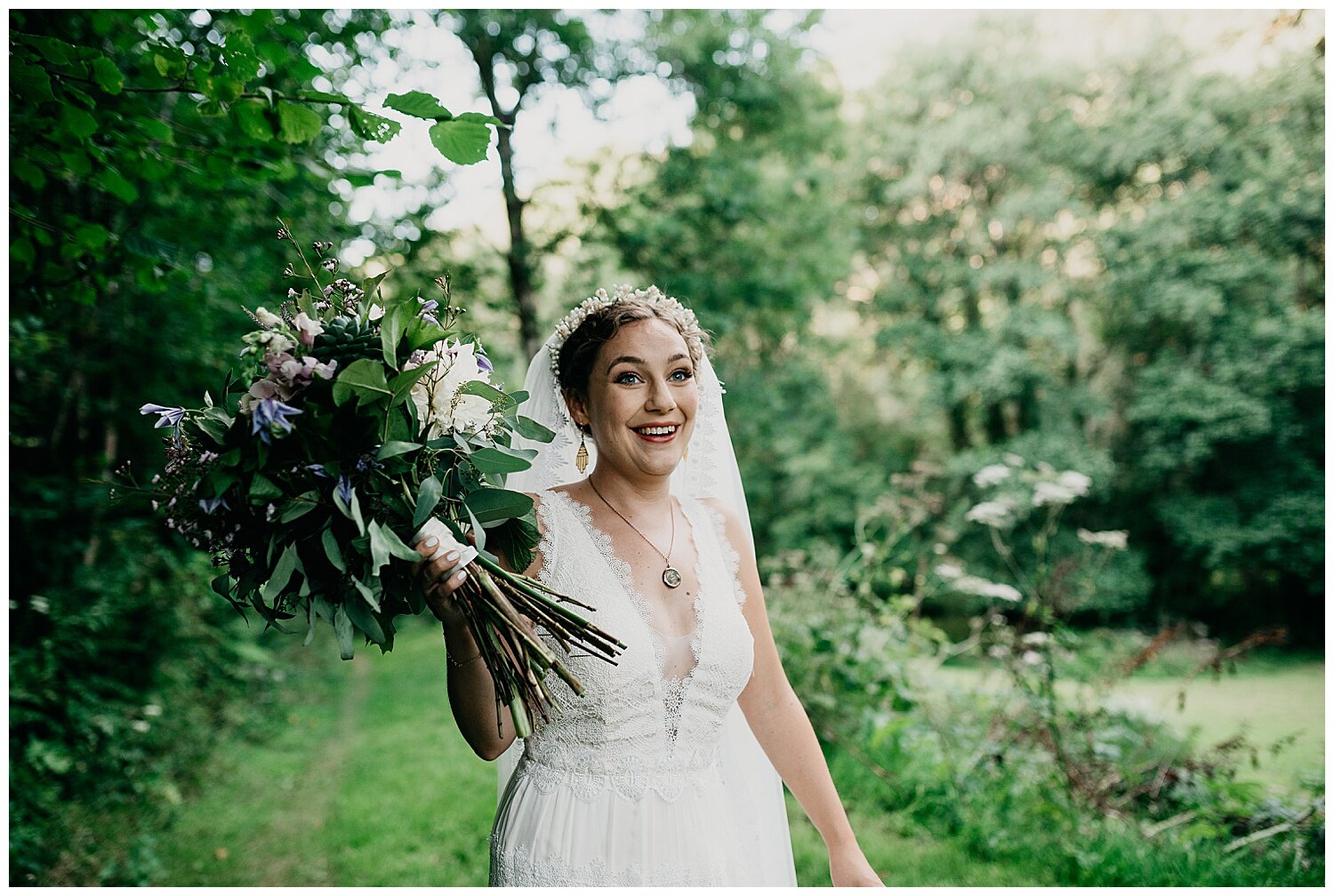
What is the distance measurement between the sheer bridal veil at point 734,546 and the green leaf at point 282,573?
778 millimetres

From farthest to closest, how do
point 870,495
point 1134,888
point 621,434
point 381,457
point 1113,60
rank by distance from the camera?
point 870,495, point 1113,60, point 1134,888, point 621,434, point 381,457

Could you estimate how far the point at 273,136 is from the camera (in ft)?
8.22

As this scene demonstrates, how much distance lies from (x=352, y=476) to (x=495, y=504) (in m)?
0.29

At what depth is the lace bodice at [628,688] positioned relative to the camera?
1.90 m

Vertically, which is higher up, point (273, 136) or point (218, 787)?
point (273, 136)

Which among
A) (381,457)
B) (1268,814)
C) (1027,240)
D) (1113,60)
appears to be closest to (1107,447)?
(1027,240)

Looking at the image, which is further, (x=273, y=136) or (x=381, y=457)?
(x=273, y=136)

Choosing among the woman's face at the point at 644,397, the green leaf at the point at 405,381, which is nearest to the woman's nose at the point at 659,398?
the woman's face at the point at 644,397

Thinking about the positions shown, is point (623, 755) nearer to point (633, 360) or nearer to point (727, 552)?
point (727, 552)

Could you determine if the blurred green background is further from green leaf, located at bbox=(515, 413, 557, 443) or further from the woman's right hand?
the woman's right hand

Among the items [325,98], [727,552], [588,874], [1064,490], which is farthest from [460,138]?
[1064,490]

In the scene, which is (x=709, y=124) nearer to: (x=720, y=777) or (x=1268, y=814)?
(x=1268, y=814)

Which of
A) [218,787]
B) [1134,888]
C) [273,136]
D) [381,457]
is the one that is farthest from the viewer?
[218,787]

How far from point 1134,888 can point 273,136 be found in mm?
4366
